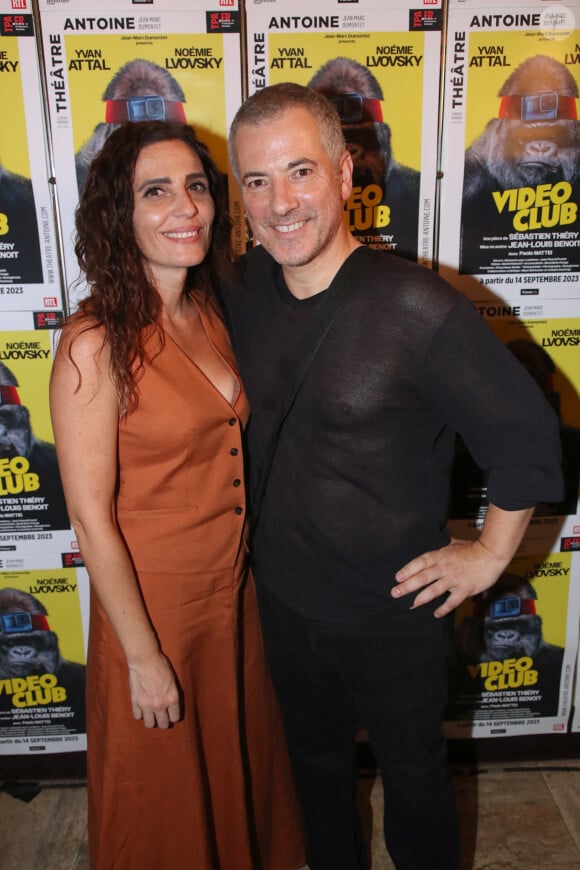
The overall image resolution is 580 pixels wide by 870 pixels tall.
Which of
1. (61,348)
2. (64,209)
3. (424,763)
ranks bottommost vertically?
(424,763)

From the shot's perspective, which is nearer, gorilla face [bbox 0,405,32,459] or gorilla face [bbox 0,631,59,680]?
gorilla face [bbox 0,405,32,459]

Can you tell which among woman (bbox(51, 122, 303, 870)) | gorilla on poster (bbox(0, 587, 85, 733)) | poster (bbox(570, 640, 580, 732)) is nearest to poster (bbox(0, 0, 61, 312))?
woman (bbox(51, 122, 303, 870))

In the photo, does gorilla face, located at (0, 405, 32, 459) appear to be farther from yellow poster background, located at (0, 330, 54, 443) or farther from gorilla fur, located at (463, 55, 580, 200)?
gorilla fur, located at (463, 55, 580, 200)

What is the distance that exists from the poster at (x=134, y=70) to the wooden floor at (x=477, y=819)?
1813 millimetres

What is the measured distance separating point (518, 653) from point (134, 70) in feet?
6.56

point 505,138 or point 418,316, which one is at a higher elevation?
point 505,138

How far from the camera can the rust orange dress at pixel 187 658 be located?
1.37 metres

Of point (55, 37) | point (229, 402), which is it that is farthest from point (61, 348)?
point (55, 37)

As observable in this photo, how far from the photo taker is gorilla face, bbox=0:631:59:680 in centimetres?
215

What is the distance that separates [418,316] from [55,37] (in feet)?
3.92

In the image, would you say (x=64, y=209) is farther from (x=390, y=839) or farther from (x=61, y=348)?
(x=390, y=839)

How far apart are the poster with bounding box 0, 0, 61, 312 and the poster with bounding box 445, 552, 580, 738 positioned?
1.56 metres

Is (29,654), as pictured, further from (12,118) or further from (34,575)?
(12,118)

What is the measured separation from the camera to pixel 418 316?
4.20 feet
